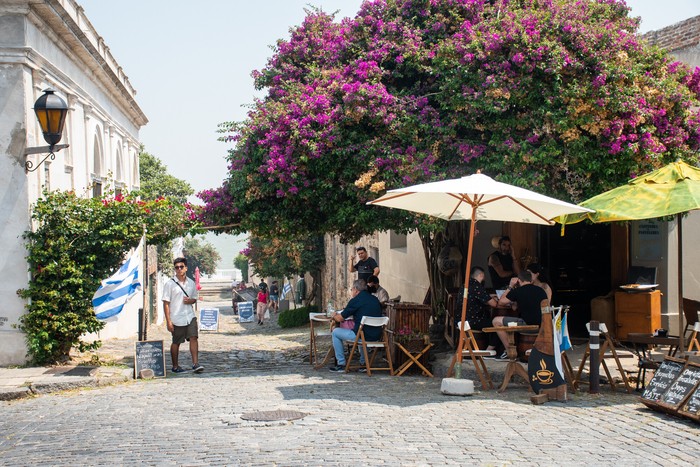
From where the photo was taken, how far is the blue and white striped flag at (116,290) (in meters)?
11.9

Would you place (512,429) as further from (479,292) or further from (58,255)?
(58,255)

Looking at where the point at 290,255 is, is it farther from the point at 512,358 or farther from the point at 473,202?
the point at 512,358

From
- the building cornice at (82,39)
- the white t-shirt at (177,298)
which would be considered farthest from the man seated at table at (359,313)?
the building cornice at (82,39)

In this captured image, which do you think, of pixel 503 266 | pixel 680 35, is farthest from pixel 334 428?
pixel 680 35

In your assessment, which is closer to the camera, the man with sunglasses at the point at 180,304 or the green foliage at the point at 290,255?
the man with sunglasses at the point at 180,304

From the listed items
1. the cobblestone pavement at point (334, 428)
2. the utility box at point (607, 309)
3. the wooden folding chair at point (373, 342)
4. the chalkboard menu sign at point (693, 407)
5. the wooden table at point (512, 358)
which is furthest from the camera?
the utility box at point (607, 309)

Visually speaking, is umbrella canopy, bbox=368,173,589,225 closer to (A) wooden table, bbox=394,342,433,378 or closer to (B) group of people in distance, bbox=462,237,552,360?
(B) group of people in distance, bbox=462,237,552,360

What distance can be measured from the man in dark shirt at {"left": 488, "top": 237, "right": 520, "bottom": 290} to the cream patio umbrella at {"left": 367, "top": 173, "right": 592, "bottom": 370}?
2628 millimetres

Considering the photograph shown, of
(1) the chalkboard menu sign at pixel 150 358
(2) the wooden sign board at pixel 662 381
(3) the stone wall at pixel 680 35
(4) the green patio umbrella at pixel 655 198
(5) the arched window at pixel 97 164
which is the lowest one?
(1) the chalkboard menu sign at pixel 150 358

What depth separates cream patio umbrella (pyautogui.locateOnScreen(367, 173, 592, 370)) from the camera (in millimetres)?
9375

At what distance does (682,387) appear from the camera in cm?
813

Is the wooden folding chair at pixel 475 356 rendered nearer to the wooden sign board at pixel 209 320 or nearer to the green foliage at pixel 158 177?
the wooden sign board at pixel 209 320

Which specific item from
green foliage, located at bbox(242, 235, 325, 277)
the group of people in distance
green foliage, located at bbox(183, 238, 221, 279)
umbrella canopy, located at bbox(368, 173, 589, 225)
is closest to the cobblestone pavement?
the group of people in distance

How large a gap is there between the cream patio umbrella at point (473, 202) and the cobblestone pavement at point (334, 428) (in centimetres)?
156
